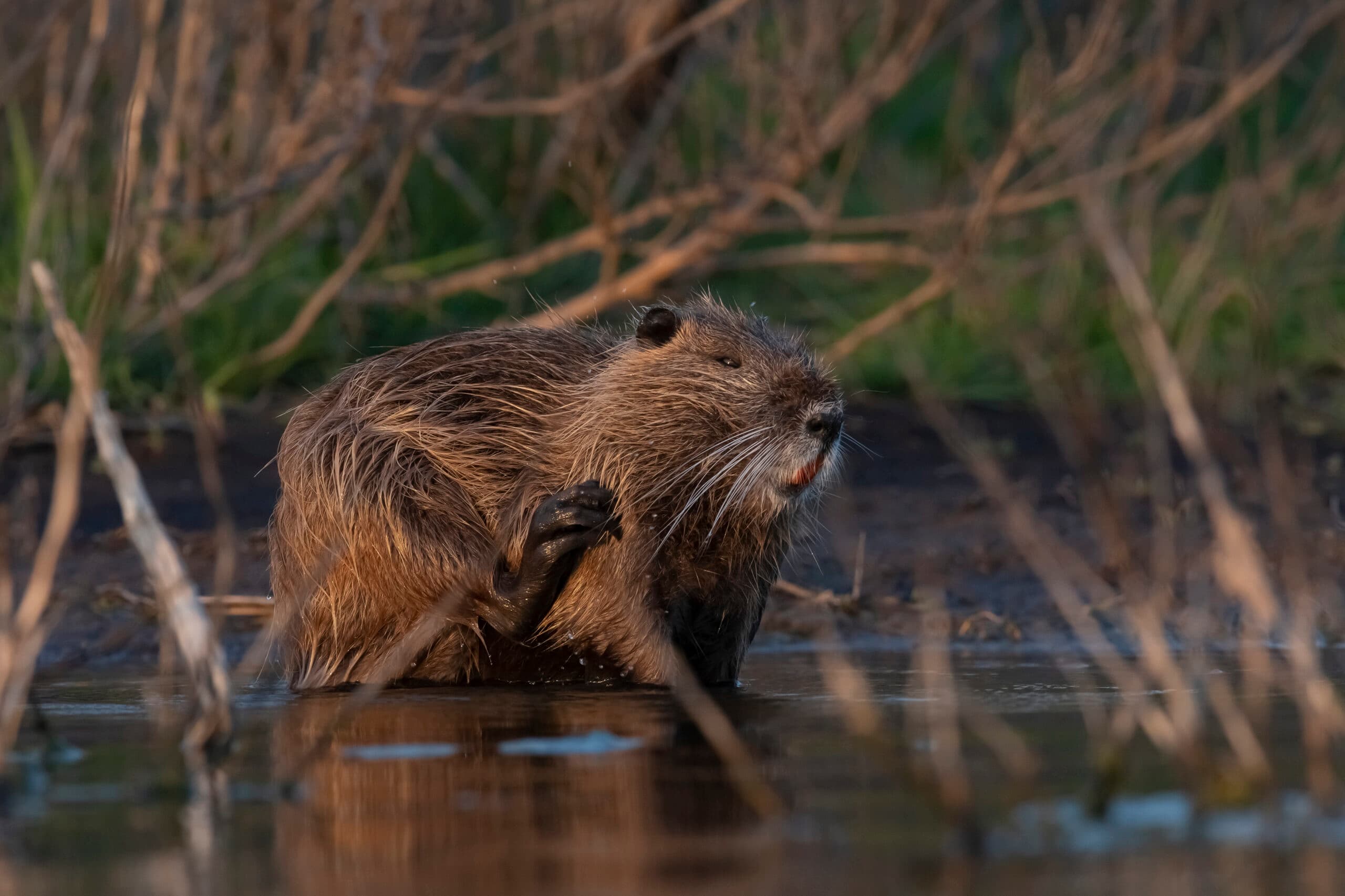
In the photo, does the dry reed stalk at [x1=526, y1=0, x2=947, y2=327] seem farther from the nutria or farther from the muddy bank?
the nutria

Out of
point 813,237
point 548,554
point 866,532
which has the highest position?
point 813,237

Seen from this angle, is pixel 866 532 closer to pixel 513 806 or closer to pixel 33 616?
pixel 513 806

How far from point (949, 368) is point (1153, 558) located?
175 cm

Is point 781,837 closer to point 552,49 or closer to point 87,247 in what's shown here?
point 87,247

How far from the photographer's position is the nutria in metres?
3.92

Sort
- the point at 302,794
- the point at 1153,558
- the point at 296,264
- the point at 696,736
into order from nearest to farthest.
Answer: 1. the point at 302,794
2. the point at 696,736
3. the point at 1153,558
4. the point at 296,264

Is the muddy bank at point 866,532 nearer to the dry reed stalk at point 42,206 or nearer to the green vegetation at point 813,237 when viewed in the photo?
the green vegetation at point 813,237

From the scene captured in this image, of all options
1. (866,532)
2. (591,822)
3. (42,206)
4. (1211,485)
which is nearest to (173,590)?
(591,822)

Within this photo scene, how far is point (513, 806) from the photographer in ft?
8.76

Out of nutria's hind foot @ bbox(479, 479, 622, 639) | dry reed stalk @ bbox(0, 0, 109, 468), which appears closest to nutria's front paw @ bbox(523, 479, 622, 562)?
nutria's hind foot @ bbox(479, 479, 622, 639)

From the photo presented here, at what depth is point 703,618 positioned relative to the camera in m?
4.16

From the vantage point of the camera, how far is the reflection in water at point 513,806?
2.26 m

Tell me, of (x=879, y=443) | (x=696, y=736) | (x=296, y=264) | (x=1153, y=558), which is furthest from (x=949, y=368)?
(x=696, y=736)

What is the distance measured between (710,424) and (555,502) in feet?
1.28
